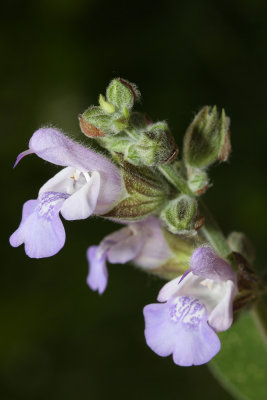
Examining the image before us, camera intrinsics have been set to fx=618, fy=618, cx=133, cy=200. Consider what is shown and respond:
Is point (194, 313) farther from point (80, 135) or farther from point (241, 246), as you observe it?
point (80, 135)

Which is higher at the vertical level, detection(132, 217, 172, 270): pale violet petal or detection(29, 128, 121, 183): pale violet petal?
detection(29, 128, 121, 183): pale violet petal

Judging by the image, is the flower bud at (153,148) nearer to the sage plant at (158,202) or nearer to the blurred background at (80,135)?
the sage plant at (158,202)

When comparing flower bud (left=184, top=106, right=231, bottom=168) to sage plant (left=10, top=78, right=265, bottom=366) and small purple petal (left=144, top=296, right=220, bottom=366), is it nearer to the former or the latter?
sage plant (left=10, top=78, right=265, bottom=366)

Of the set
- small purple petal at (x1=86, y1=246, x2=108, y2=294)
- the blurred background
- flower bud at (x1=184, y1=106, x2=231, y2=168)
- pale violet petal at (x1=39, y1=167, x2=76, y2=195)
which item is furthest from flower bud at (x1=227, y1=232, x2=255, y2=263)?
the blurred background

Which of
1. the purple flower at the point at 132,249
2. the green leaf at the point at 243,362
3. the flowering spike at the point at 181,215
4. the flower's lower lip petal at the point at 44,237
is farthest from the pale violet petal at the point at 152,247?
the green leaf at the point at 243,362

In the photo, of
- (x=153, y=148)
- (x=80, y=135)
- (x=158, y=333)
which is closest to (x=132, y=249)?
(x=158, y=333)

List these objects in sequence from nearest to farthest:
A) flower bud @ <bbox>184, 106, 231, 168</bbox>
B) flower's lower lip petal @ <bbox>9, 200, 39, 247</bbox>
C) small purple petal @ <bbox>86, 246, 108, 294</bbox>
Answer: flower's lower lip petal @ <bbox>9, 200, 39, 247</bbox>
flower bud @ <bbox>184, 106, 231, 168</bbox>
small purple petal @ <bbox>86, 246, 108, 294</bbox>
